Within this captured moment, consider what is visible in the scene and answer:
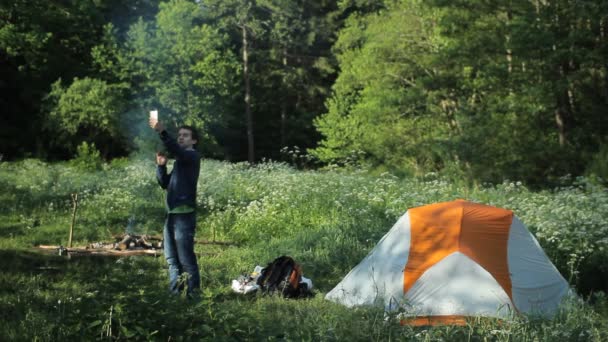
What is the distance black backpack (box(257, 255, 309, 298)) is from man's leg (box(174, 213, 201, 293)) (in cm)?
93

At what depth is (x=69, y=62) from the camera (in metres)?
36.5

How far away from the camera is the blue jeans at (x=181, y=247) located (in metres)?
6.83

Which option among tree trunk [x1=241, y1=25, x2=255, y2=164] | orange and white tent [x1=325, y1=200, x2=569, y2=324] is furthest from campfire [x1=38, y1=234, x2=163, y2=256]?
tree trunk [x1=241, y1=25, x2=255, y2=164]

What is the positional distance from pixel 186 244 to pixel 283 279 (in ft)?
4.30

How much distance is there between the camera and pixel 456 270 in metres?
7.00

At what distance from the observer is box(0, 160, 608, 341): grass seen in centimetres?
496

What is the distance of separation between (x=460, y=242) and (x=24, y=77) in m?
33.9

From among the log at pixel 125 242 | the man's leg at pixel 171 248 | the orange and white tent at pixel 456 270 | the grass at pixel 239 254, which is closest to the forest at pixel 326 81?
the grass at pixel 239 254

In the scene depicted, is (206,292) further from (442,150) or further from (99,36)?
(99,36)

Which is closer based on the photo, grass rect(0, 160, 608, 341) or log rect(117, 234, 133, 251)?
grass rect(0, 160, 608, 341)

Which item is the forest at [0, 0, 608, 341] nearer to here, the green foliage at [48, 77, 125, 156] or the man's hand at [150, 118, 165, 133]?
the green foliage at [48, 77, 125, 156]

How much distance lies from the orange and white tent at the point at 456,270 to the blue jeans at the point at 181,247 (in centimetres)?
153

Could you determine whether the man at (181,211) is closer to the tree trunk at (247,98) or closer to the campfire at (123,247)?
the campfire at (123,247)

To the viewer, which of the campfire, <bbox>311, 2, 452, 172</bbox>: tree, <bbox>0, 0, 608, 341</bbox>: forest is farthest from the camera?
<bbox>311, 2, 452, 172</bbox>: tree
